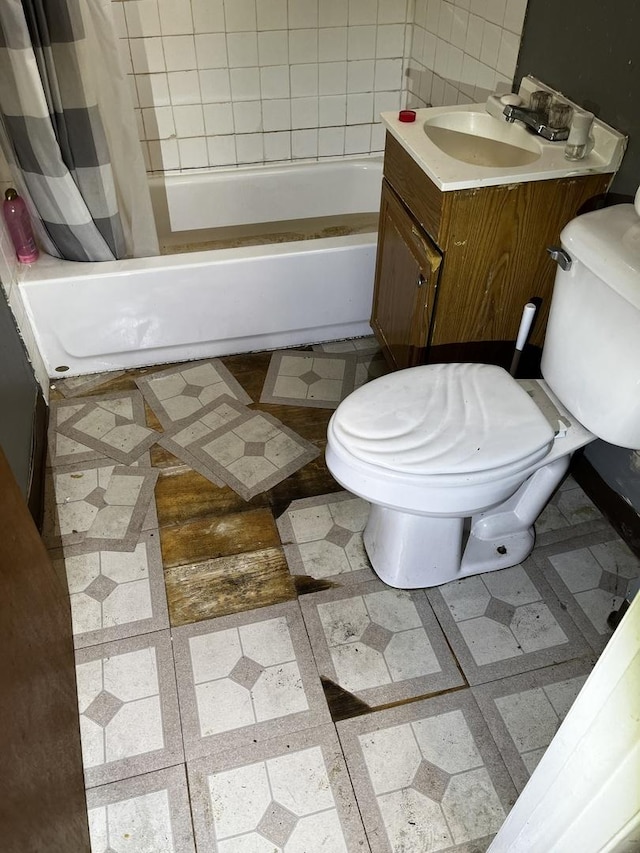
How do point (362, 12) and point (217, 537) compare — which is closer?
point (217, 537)

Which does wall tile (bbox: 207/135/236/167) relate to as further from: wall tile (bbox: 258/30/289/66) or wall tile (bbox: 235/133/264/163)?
wall tile (bbox: 258/30/289/66)

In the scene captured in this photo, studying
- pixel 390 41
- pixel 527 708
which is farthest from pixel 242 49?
pixel 527 708

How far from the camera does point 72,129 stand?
1.83 meters

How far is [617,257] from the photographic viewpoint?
1211 mm

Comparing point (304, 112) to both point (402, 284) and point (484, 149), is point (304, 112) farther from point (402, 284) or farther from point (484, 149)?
point (402, 284)

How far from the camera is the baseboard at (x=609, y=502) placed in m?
1.69

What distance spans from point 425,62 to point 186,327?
4.38 ft

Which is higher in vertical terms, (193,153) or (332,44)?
(332,44)

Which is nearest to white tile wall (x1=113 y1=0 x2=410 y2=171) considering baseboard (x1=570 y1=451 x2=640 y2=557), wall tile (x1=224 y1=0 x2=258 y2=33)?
wall tile (x1=224 y1=0 x2=258 y2=33)

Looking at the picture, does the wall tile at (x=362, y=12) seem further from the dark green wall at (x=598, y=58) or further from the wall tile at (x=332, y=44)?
the dark green wall at (x=598, y=58)

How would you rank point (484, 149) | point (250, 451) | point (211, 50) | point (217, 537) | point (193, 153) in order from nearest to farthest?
point (217, 537)
point (484, 149)
point (250, 451)
point (211, 50)
point (193, 153)

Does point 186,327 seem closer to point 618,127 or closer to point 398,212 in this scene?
point 398,212

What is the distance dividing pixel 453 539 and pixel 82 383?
130 cm

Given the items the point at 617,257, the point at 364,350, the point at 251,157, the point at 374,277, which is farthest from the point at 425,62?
the point at 617,257
